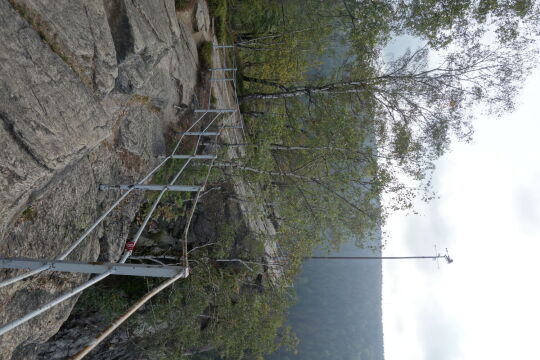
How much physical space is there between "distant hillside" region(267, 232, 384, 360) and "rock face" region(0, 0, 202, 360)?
85.0ft

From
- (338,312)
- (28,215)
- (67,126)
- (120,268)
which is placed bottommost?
(120,268)

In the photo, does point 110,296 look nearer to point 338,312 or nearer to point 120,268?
point 120,268

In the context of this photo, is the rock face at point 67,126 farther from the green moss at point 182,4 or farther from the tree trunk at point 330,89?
the tree trunk at point 330,89

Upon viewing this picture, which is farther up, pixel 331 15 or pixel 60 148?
pixel 331 15

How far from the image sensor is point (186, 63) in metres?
10.9

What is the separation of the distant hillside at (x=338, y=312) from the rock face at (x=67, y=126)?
2591cm

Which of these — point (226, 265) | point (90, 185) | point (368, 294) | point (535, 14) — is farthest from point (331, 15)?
point (368, 294)

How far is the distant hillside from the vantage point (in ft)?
129

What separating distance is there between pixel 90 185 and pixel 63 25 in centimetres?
285

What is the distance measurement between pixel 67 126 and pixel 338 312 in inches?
1769

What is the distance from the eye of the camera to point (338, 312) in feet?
149

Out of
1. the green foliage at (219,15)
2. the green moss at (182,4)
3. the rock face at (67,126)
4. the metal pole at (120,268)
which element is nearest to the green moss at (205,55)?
the green moss at (182,4)

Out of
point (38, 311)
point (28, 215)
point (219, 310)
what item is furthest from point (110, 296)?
point (38, 311)

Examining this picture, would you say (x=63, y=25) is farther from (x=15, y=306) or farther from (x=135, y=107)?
(x=15, y=306)
